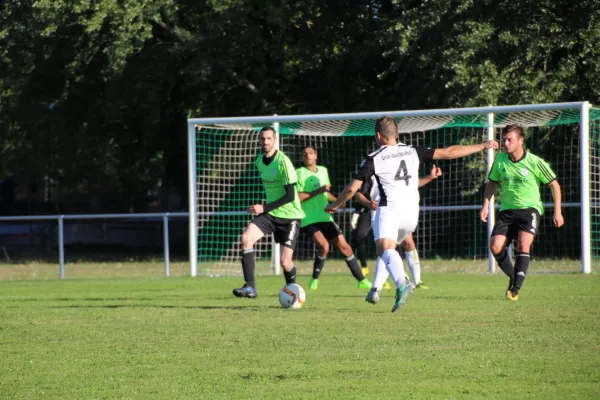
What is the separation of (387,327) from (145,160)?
20.9 meters

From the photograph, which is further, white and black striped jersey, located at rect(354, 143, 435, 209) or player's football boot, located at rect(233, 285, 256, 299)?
player's football boot, located at rect(233, 285, 256, 299)

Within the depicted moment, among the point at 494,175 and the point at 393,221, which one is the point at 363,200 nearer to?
the point at 494,175

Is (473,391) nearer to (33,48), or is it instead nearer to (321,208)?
(321,208)

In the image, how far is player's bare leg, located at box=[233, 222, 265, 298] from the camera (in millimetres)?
12730

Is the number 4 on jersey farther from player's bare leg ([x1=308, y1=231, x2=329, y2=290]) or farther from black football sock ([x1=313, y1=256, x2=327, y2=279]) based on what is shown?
black football sock ([x1=313, y1=256, x2=327, y2=279])

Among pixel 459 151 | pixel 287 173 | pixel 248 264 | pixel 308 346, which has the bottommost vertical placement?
pixel 308 346

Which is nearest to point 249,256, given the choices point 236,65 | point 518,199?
point 518,199

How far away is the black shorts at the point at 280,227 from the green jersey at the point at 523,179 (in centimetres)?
265

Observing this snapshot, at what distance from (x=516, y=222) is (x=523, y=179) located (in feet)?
1.70

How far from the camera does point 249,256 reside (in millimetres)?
12992

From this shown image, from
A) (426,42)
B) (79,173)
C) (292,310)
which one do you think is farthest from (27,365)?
(79,173)

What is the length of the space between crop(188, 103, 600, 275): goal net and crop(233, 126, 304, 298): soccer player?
5.74m

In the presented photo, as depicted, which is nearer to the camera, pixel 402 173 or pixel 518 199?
pixel 402 173

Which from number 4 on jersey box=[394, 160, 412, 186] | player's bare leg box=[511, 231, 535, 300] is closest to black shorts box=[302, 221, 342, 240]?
player's bare leg box=[511, 231, 535, 300]
